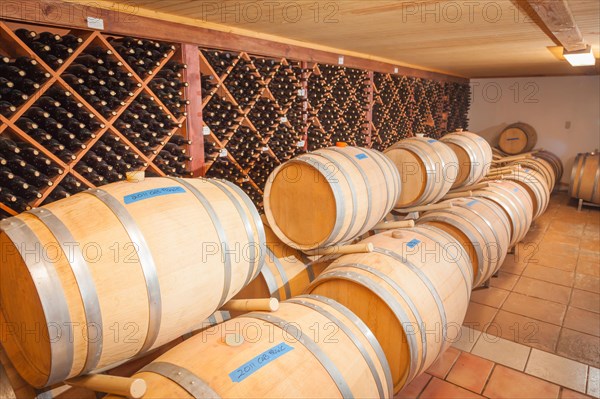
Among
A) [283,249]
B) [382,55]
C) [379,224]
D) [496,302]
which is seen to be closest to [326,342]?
[283,249]

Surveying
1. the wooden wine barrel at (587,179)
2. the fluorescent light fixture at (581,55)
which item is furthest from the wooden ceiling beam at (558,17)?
the wooden wine barrel at (587,179)

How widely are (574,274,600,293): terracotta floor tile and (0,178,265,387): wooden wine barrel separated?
4241mm

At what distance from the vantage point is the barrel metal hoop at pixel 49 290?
1.26m

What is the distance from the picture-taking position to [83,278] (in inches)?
52.9

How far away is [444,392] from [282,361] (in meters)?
1.71

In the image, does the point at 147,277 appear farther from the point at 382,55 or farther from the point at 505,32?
the point at 382,55

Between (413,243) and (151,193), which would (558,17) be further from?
(151,193)

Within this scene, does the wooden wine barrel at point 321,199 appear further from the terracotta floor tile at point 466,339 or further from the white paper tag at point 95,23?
the white paper tag at point 95,23

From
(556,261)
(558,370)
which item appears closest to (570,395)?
(558,370)

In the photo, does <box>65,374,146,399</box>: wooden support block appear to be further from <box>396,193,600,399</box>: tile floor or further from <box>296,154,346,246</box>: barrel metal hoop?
<box>396,193,600,399</box>: tile floor

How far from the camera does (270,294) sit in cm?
258

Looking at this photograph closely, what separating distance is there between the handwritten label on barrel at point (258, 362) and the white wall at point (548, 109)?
1013cm

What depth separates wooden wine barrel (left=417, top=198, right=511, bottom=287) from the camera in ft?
11.0

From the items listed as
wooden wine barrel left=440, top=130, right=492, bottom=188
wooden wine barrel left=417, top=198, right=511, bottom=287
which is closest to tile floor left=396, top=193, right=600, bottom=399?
wooden wine barrel left=417, top=198, right=511, bottom=287
